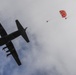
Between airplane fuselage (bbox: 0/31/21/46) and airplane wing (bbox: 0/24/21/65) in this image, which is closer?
airplane fuselage (bbox: 0/31/21/46)

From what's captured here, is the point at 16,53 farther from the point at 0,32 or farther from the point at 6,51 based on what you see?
the point at 0,32

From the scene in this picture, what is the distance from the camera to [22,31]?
271ft

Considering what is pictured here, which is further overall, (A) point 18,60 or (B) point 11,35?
(A) point 18,60

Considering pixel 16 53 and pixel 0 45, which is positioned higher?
pixel 0 45

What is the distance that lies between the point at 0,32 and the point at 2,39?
2334 mm

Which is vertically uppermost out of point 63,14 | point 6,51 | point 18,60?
point 63,14

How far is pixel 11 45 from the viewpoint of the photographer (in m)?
91.1

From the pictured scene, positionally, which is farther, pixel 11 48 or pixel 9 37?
pixel 11 48

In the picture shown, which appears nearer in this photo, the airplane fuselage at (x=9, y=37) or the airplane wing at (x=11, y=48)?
the airplane fuselage at (x=9, y=37)

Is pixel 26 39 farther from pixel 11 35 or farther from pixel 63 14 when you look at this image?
pixel 63 14

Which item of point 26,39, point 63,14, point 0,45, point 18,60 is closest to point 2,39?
point 0,45

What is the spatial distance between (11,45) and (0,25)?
1010cm

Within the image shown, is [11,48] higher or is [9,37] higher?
[9,37]

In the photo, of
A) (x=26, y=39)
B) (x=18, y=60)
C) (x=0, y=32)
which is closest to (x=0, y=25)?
(x=0, y=32)
